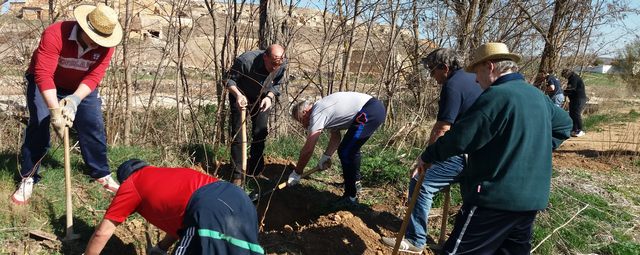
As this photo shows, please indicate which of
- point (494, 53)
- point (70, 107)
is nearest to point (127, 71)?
point (70, 107)

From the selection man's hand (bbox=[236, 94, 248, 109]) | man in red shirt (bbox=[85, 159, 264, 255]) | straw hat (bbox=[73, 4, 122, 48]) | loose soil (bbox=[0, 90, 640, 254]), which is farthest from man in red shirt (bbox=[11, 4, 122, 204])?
man's hand (bbox=[236, 94, 248, 109])

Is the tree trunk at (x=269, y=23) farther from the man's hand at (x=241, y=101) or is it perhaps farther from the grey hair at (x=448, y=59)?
the grey hair at (x=448, y=59)

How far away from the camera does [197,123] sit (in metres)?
6.65

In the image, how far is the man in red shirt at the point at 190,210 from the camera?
2951mm

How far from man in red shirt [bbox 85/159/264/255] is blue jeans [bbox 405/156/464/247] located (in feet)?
5.71

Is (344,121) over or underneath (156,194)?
over

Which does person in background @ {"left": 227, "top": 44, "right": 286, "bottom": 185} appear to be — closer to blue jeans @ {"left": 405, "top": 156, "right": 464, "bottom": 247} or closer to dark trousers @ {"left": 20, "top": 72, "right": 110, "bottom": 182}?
dark trousers @ {"left": 20, "top": 72, "right": 110, "bottom": 182}

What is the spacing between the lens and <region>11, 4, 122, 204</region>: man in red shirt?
3887mm

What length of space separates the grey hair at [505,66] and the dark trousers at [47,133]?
313 cm

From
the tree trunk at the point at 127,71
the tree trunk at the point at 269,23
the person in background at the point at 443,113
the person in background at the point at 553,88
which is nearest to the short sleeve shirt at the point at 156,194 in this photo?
the person in background at the point at 443,113

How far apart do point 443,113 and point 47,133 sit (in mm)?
3134

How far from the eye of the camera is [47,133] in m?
4.37

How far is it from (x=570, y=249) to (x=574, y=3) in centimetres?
697

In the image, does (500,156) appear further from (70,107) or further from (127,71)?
(127,71)
